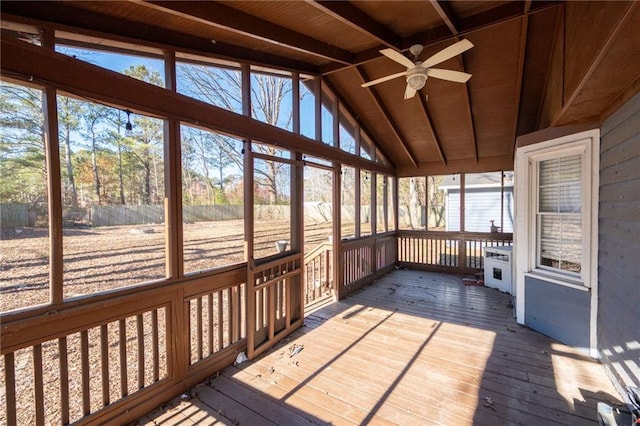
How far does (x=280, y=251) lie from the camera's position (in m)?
3.78

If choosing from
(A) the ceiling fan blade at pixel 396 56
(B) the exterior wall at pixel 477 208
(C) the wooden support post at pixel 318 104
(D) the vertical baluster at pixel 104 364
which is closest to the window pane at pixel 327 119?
(C) the wooden support post at pixel 318 104

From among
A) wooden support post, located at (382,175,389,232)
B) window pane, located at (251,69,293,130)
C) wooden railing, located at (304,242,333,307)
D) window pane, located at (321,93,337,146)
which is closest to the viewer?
window pane, located at (251,69,293,130)

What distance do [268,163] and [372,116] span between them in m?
2.93

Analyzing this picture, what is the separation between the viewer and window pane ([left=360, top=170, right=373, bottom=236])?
5.86 meters

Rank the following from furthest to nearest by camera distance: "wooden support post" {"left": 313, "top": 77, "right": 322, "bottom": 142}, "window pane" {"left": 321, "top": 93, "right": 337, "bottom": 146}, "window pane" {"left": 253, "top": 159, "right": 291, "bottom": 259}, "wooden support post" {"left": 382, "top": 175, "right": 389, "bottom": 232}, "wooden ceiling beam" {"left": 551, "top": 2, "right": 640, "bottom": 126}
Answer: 1. "wooden support post" {"left": 382, "top": 175, "right": 389, "bottom": 232}
2. "window pane" {"left": 321, "top": 93, "right": 337, "bottom": 146}
3. "wooden support post" {"left": 313, "top": 77, "right": 322, "bottom": 142}
4. "window pane" {"left": 253, "top": 159, "right": 291, "bottom": 259}
5. "wooden ceiling beam" {"left": 551, "top": 2, "right": 640, "bottom": 126}

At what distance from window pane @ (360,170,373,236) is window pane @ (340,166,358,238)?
1.03 ft

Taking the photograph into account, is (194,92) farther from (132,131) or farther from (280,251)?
(280,251)

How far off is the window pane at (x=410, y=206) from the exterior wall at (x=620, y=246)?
14.7 feet

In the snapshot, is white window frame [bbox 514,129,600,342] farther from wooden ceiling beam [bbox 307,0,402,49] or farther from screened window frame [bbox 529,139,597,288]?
wooden ceiling beam [bbox 307,0,402,49]

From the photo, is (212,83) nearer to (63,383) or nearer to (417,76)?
(417,76)

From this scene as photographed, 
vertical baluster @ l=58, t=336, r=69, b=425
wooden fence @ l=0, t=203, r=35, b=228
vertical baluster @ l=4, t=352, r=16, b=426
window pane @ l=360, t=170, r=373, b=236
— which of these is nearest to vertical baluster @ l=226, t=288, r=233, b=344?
vertical baluster @ l=58, t=336, r=69, b=425

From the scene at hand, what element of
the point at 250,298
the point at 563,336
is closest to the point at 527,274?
the point at 563,336

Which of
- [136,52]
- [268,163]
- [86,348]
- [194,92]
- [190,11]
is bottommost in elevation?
[86,348]

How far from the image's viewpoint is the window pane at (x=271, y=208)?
338 cm
